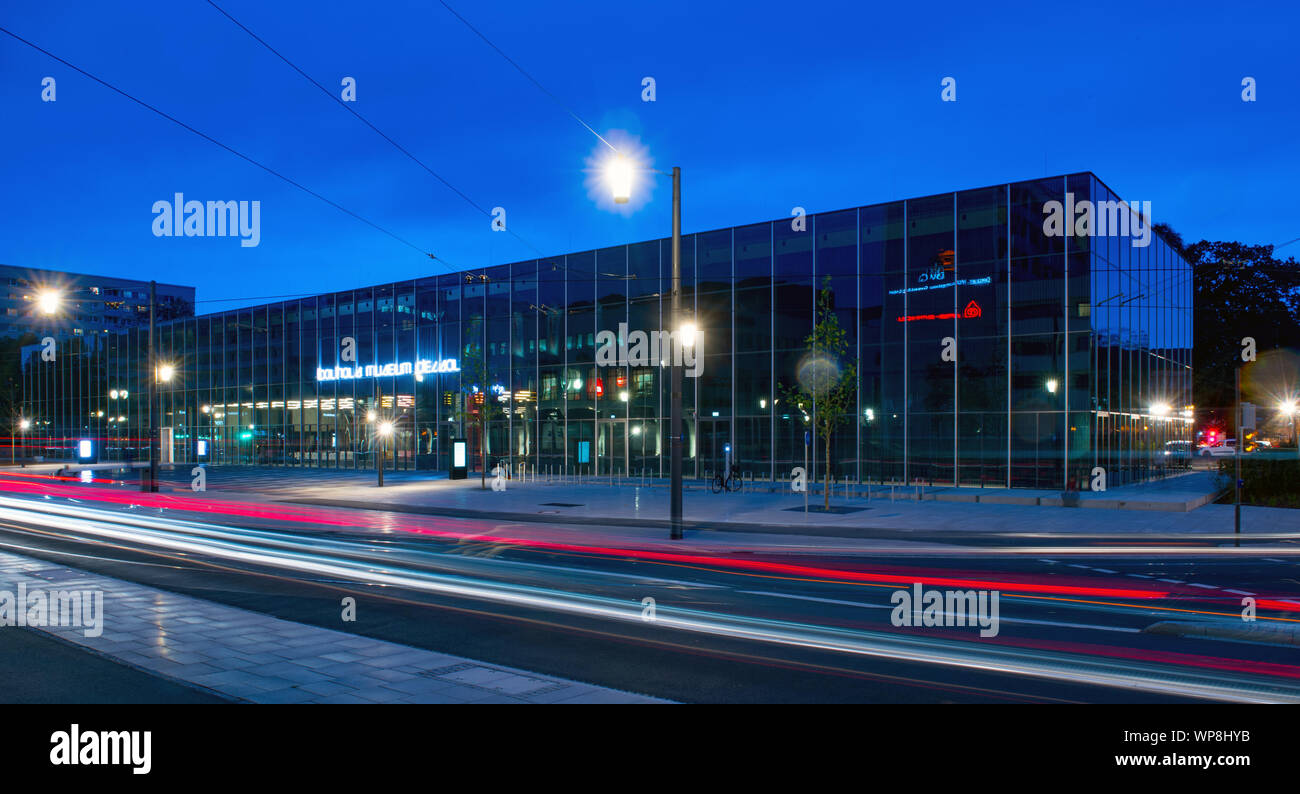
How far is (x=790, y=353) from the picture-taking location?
35.6 meters

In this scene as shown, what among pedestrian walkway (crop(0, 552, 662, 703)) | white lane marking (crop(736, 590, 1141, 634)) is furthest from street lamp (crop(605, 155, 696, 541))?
pedestrian walkway (crop(0, 552, 662, 703))

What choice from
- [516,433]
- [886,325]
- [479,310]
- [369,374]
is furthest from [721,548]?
[369,374]

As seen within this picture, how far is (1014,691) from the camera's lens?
6586 mm

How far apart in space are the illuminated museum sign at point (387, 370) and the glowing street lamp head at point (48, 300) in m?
27.8

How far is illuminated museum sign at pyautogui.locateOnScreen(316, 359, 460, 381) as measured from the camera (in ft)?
155

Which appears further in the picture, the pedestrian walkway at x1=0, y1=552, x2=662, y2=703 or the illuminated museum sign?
the illuminated museum sign

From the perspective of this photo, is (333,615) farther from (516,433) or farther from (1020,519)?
(516,433)

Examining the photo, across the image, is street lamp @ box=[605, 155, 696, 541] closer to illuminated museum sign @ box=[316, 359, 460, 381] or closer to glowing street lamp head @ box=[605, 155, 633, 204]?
glowing street lamp head @ box=[605, 155, 633, 204]

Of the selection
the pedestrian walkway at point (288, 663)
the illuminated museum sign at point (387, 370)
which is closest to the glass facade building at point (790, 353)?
the illuminated museum sign at point (387, 370)

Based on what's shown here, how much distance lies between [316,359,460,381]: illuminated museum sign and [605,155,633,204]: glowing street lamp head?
30636mm

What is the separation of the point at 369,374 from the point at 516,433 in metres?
12.6

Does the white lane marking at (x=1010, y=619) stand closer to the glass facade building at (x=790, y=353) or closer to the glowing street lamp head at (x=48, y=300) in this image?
the glowing street lamp head at (x=48, y=300)

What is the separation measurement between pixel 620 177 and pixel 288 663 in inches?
522
